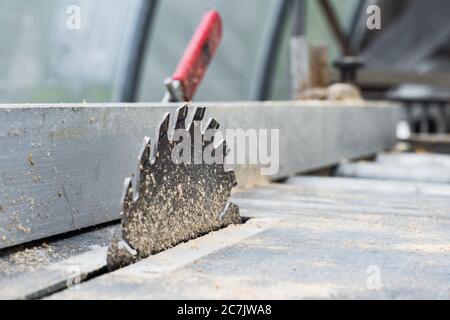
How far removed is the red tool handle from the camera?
3410mm

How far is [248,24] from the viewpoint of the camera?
9227 millimetres

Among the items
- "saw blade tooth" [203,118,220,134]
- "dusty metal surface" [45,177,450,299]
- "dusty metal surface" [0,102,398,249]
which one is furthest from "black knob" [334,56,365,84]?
"saw blade tooth" [203,118,220,134]

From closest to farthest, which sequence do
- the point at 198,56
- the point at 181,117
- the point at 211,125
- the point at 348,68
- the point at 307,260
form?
the point at 307,260
the point at 181,117
the point at 211,125
the point at 198,56
the point at 348,68

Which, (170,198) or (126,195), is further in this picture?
(170,198)

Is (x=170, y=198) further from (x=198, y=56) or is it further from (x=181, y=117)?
(x=198, y=56)

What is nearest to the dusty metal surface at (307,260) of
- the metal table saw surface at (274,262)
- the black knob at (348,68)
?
the metal table saw surface at (274,262)

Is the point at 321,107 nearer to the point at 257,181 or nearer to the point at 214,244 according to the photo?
the point at 257,181

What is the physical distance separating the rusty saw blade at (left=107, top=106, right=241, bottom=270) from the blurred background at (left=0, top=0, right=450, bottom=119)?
136 inches

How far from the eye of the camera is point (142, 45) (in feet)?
19.4

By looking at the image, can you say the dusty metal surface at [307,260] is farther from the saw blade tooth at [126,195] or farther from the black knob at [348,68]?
the black knob at [348,68]

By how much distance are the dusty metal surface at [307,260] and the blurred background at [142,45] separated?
10.7ft

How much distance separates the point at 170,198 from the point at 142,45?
152 inches

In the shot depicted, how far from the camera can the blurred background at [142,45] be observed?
628 centimetres

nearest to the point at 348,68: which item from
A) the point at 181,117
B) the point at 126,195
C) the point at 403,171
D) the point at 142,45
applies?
the point at 142,45
